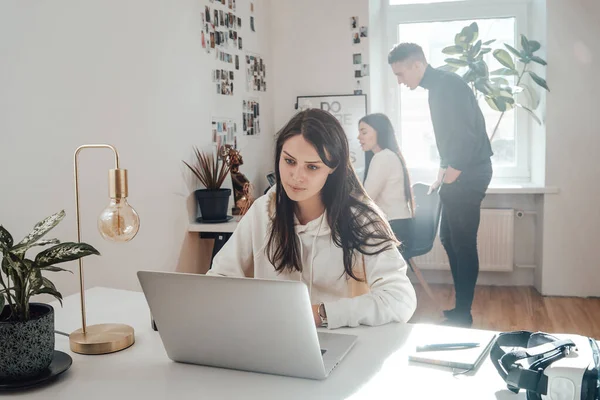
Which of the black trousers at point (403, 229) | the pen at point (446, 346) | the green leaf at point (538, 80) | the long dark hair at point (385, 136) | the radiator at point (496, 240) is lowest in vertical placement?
the radiator at point (496, 240)

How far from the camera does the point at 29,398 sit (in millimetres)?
1139

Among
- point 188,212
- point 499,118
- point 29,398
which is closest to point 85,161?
point 188,212

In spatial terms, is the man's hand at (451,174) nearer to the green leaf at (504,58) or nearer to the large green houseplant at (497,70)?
the large green houseplant at (497,70)

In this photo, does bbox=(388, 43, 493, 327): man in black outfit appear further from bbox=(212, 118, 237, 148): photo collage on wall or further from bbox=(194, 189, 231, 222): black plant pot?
bbox=(194, 189, 231, 222): black plant pot

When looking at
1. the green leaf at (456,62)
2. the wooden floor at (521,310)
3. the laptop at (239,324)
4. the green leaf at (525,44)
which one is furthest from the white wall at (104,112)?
the green leaf at (525,44)

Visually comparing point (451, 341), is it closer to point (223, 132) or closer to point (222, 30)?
point (223, 132)

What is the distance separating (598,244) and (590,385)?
3.51m

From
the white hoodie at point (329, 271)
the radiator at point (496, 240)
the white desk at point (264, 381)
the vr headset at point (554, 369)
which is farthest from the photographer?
the radiator at point (496, 240)

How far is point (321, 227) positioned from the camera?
1.76 metres

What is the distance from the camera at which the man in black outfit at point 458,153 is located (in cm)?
336

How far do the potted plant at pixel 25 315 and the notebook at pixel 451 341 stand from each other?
71 cm

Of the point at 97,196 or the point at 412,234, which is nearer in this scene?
the point at 97,196

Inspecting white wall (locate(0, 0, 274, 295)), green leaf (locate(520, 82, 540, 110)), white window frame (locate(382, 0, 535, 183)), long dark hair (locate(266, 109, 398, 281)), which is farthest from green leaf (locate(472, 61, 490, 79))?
long dark hair (locate(266, 109, 398, 281))

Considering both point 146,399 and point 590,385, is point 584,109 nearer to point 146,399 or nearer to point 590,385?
point 590,385
